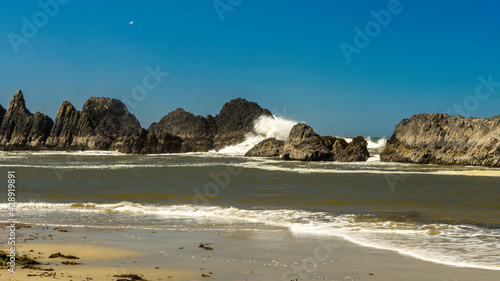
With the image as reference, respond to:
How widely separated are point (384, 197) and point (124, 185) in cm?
1227

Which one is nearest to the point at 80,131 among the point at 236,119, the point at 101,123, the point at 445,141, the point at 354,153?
the point at 101,123

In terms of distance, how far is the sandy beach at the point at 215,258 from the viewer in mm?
6531

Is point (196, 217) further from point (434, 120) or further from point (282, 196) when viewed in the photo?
point (434, 120)

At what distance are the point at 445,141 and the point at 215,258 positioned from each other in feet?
132

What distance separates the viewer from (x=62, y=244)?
8.62 m

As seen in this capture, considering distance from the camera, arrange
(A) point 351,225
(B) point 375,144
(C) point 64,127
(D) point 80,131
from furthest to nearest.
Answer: (C) point 64,127 < (D) point 80,131 < (B) point 375,144 < (A) point 351,225

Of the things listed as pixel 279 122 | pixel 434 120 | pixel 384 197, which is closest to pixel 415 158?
pixel 434 120

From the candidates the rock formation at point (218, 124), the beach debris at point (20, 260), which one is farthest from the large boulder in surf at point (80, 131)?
the beach debris at point (20, 260)

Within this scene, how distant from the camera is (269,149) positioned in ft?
239

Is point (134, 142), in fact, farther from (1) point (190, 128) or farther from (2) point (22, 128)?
(2) point (22, 128)

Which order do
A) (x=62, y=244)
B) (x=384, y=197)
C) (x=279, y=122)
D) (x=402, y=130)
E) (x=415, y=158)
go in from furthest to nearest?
(x=279, y=122) → (x=402, y=130) → (x=415, y=158) → (x=384, y=197) → (x=62, y=244)

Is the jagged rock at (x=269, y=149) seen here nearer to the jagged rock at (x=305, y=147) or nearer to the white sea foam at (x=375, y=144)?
the jagged rock at (x=305, y=147)

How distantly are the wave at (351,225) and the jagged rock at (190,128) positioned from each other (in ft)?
293

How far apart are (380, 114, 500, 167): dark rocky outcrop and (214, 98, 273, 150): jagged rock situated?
7610 cm
